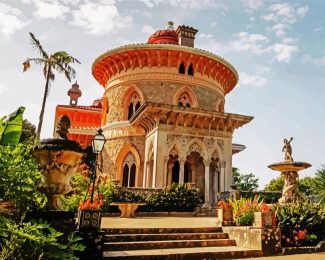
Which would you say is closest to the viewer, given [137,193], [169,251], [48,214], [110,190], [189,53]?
[48,214]

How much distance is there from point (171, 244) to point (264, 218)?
97.1 inches

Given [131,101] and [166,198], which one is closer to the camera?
[166,198]

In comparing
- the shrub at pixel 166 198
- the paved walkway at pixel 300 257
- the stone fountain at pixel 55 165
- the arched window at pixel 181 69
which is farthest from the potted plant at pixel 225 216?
the arched window at pixel 181 69

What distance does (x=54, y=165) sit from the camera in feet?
19.0

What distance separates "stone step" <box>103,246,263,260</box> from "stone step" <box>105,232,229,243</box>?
625 mm

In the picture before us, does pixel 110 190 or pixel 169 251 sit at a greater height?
pixel 110 190

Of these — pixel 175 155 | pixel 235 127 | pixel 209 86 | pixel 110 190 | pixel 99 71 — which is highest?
pixel 99 71

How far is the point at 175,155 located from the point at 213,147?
7.54 ft

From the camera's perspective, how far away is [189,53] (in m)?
20.7

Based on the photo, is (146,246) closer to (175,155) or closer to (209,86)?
(175,155)

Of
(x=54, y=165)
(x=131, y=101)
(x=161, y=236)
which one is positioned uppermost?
(x=131, y=101)

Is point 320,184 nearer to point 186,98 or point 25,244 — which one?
point 186,98

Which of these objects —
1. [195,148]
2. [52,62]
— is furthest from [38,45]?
[195,148]

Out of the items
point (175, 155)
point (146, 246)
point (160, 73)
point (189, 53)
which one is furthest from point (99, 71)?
point (146, 246)
